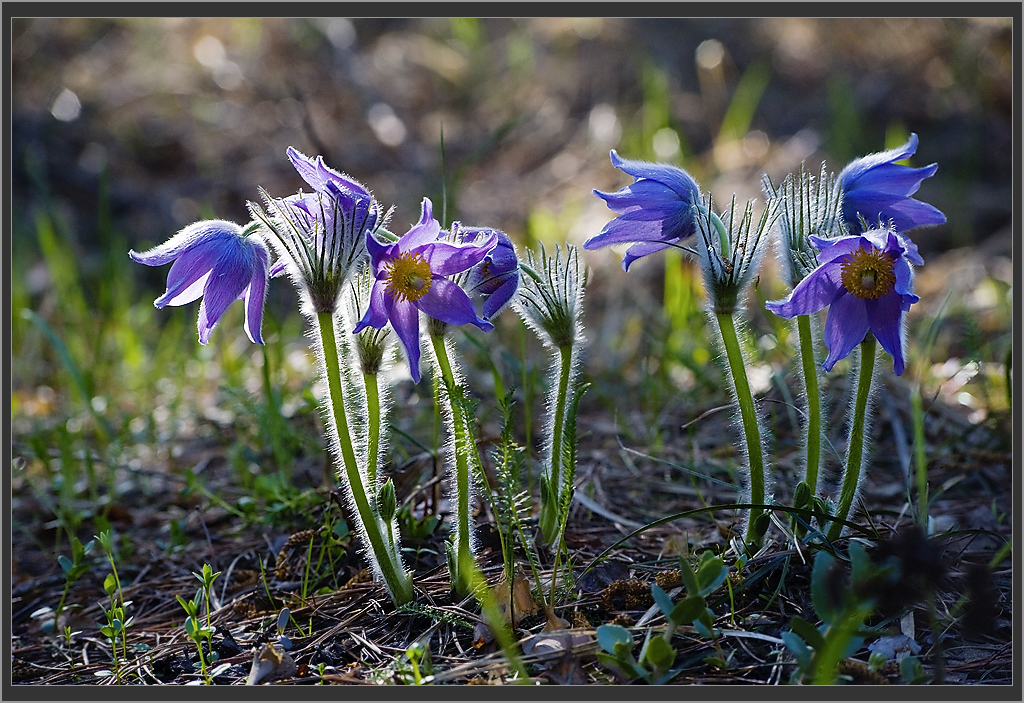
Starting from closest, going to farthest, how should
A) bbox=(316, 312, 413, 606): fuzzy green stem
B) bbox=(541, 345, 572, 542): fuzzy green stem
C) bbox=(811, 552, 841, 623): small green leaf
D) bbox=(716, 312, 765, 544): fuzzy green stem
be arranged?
bbox=(811, 552, 841, 623): small green leaf < bbox=(316, 312, 413, 606): fuzzy green stem < bbox=(716, 312, 765, 544): fuzzy green stem < bbox=(541, 345, 572, 542): fuzzy green stem

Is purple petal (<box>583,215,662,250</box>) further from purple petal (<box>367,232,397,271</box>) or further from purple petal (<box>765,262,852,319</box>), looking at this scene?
purple petal (<box>367,232,397,271</box>)

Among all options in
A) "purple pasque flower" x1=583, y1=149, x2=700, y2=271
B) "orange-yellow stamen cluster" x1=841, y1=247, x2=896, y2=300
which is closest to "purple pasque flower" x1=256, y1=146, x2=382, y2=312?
"purple pasque flower" x1=583, y1=149, x2=700, y2=271

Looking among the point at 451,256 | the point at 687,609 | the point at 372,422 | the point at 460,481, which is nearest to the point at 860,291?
the point at 687,609

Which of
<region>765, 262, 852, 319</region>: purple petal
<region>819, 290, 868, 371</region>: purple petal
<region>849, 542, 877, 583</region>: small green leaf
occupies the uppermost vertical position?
<region>765, 262, 852, 319</region>: purple petal

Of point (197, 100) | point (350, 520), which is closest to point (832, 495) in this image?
point (350, 520)

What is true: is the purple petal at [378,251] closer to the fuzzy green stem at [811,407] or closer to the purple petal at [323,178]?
the purple petal at [323,178]

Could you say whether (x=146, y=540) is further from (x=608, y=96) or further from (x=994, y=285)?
(x=608, y=96)

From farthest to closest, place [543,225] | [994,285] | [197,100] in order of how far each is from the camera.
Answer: [197,100] → [543,225] → [994,285]
